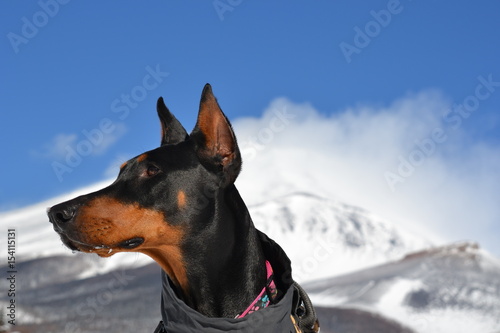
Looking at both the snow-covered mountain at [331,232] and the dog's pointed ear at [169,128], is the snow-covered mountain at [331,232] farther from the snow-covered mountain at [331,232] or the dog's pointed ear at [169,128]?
the dog's pointed ear at [169,128]

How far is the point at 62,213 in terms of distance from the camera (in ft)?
13.9

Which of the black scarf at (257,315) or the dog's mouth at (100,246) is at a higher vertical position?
the dog's mouth at (100,246)

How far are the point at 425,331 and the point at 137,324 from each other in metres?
6.55

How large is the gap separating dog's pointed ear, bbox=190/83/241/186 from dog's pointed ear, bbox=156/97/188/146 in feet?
1.45

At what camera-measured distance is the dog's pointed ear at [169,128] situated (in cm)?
526

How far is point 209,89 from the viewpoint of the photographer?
469 cm

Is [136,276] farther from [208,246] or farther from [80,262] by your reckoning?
[208,246]

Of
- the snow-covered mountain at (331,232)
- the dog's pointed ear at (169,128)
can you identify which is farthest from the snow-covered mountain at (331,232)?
Answer: the dog's pointed ear at (169,128)

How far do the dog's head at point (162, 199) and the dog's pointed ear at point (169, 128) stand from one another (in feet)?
0.56

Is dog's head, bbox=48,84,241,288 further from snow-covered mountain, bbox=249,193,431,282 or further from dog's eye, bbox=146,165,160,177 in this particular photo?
snow-covered mountain, bbox=249,193,431,282

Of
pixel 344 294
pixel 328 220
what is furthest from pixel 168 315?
pixel 328 220

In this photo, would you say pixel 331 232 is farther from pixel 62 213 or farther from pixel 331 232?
pixel 62 213

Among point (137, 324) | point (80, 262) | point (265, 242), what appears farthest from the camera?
point (80, 262)

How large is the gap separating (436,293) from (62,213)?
43.6ft
